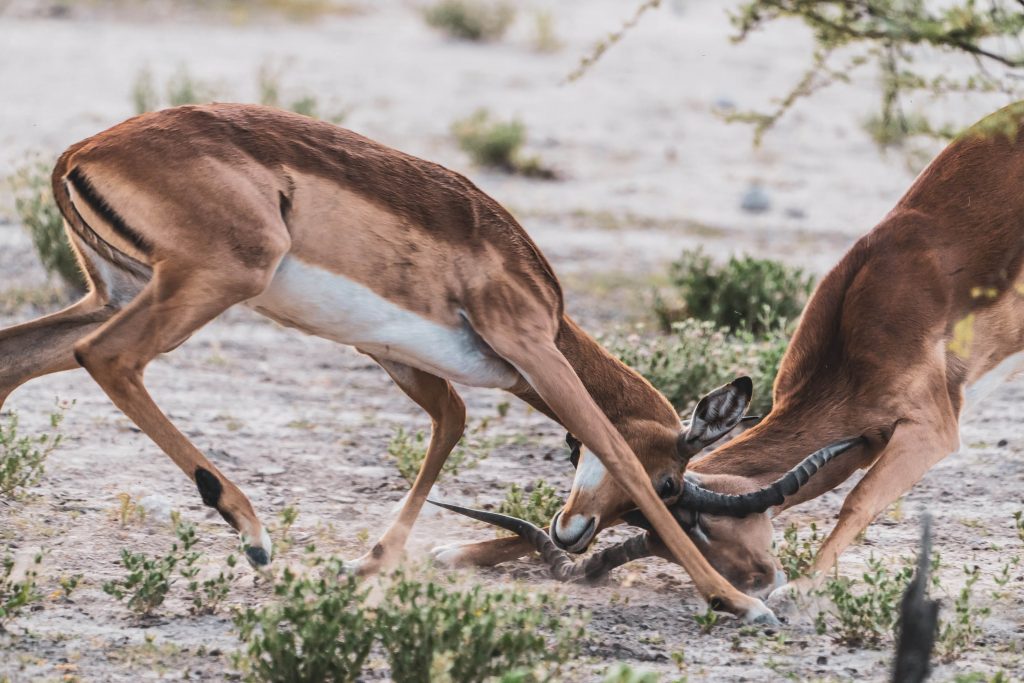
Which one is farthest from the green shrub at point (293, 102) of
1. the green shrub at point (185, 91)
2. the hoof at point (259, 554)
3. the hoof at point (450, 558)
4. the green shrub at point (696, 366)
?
the hoof at point (259, 554)

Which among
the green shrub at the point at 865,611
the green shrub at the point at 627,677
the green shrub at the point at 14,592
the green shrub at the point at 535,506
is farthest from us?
the green shrub at the point at 535,506

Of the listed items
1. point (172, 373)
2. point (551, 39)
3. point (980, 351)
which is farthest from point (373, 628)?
point (551, 39)

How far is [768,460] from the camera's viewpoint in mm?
5379

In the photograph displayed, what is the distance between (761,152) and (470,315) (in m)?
11.3

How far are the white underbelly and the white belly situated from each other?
198 centimetres

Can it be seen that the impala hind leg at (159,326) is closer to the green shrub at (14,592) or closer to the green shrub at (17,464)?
the green shrub at (14,592)

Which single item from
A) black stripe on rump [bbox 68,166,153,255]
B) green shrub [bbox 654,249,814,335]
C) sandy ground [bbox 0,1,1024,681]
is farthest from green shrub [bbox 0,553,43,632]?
green shrub [bbox 654,249,814,335]

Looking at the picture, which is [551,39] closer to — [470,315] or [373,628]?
[470,315]

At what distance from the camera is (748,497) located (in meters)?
5.09

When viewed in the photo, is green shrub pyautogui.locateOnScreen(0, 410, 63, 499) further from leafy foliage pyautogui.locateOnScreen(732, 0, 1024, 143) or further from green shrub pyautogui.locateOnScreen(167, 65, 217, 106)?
green shrub pyautogui.locateOnScreen(167, 65, 217, 106)

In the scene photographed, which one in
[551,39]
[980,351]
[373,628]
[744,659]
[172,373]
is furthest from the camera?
[551,39]

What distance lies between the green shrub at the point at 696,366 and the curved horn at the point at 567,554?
2067 millimetres

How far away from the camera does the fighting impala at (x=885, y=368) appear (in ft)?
17.0

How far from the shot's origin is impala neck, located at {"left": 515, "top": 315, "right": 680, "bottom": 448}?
523 cm
